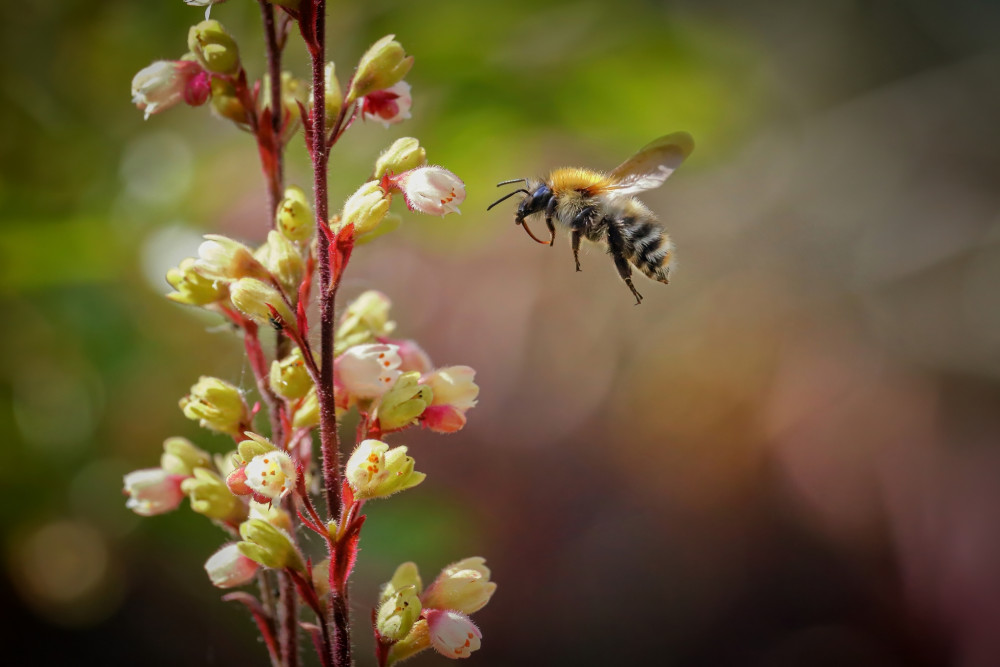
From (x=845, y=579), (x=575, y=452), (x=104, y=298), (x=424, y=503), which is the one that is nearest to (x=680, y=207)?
(x=575, y=452)

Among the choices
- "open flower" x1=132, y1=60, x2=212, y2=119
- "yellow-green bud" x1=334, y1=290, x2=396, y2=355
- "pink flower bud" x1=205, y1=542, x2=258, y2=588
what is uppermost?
"open flower" x1=132, y1=60, x2=212, y2=119

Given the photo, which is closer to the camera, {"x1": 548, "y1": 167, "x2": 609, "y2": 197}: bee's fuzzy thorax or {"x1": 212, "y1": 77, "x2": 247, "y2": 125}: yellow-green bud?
{"x1": 212, "y1": 77, "x2": 247, "y2": 125}: yellow-green bud

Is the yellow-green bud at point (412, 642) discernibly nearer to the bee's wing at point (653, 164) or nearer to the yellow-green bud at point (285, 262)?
the yellow-green bud at point (285, 262)

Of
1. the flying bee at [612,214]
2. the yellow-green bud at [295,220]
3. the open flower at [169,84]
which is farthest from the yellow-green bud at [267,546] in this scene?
the flying bee at [612,214]

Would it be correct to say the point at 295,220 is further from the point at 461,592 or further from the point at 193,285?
the point at 461,592

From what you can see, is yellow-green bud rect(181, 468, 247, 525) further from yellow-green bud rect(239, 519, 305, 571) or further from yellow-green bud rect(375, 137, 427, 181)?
yellow-green bud rect(375, 137, 427, 181)

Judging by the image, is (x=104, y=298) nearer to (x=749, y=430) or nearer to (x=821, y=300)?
(x=749, y=430)

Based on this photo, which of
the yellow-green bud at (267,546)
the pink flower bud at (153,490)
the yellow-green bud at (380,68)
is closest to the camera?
the yellow-green bud at (267,546)

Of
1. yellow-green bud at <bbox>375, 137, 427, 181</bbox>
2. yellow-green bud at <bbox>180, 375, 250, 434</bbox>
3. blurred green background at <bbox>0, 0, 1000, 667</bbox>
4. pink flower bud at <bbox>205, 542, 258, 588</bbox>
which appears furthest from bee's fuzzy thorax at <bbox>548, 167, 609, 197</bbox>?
pink flower bud at <bbox>205, 542, 258, 588</bbox>
